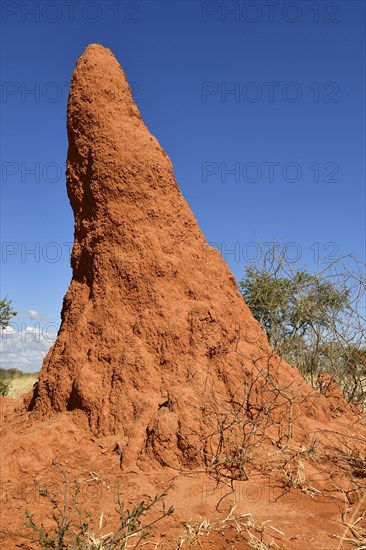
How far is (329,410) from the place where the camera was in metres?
5.67

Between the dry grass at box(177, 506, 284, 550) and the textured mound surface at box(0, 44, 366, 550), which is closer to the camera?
the dry grass at box(177, 506, 284, 550)

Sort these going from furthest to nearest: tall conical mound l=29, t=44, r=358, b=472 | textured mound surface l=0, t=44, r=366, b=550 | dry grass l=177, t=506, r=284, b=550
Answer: tall conical mound l=29, t=44, r=358, b=472
textured mound surface l=0, t=44, r=366, b=550
dry grass l=177, t=506, r=284, b=550

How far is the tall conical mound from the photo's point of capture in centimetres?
480

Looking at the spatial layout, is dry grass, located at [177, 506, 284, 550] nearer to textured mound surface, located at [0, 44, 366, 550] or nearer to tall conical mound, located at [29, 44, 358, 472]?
textured mound surface, located at [0, 44, 366, 550]

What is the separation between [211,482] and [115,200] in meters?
3.13

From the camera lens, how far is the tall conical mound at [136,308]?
15.8 feet

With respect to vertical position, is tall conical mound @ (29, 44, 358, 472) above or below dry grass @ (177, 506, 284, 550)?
above

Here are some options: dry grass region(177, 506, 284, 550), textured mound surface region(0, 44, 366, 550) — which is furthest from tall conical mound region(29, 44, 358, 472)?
dry grass region(177, 506, 284, 550)

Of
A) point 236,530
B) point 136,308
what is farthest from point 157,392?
point 236,530

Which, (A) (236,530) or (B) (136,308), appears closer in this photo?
(A) (236,530)

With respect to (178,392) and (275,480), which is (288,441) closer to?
(275,480)

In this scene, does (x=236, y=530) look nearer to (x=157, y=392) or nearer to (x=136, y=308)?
(x=157, y=392)

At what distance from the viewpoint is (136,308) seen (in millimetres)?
5453

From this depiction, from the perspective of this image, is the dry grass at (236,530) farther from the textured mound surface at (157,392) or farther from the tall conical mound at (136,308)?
the tall conical mound at (136,308)
